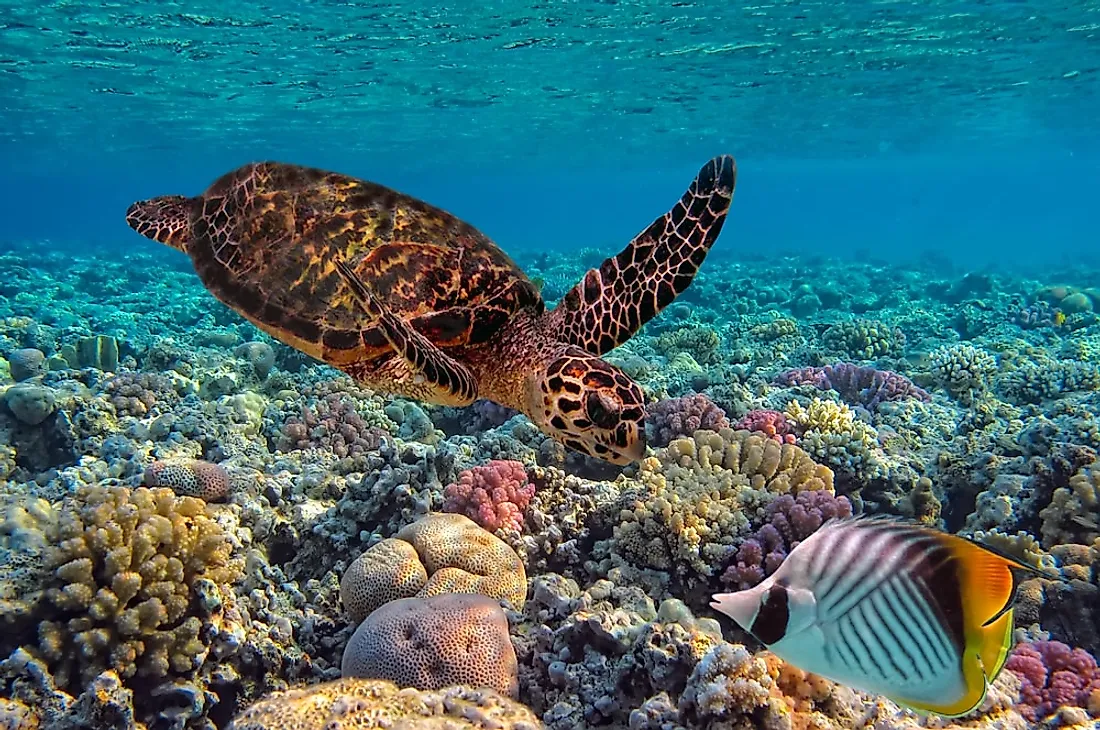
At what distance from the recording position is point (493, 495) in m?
4.87

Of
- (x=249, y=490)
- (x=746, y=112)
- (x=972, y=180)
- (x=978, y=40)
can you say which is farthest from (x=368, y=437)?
(x=972, y=180)

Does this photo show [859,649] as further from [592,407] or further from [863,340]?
[863,340]

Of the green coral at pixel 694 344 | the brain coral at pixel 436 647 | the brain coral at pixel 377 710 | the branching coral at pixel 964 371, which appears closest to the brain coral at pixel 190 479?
the brain coral at pixel 436 647

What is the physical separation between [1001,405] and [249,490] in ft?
26.2

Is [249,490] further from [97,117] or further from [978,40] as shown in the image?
[97,117]

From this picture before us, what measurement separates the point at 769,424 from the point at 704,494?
197 centimetres

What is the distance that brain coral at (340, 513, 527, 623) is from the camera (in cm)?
390

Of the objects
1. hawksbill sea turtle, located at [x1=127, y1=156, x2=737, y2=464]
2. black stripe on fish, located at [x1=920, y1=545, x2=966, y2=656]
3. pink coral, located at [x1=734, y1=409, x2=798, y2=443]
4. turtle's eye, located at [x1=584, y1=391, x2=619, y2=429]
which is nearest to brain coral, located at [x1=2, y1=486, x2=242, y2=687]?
hawksbill sea turtle, located at [x1=127, y1=156, x2=737, y2=464]

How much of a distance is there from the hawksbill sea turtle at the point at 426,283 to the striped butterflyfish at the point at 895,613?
192 centimetres

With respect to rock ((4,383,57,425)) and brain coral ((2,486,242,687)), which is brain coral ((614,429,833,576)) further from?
rock ((4,383,57,425))

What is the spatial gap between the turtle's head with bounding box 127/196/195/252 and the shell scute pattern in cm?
64

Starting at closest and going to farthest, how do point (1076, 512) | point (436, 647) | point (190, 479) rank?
1. point (436, 647)
2. point (1076, 512)
3. point (190, 479)

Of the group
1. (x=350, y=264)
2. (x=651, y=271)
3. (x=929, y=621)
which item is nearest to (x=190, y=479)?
(x=350, y=264)

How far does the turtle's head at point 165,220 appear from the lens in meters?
5.11
